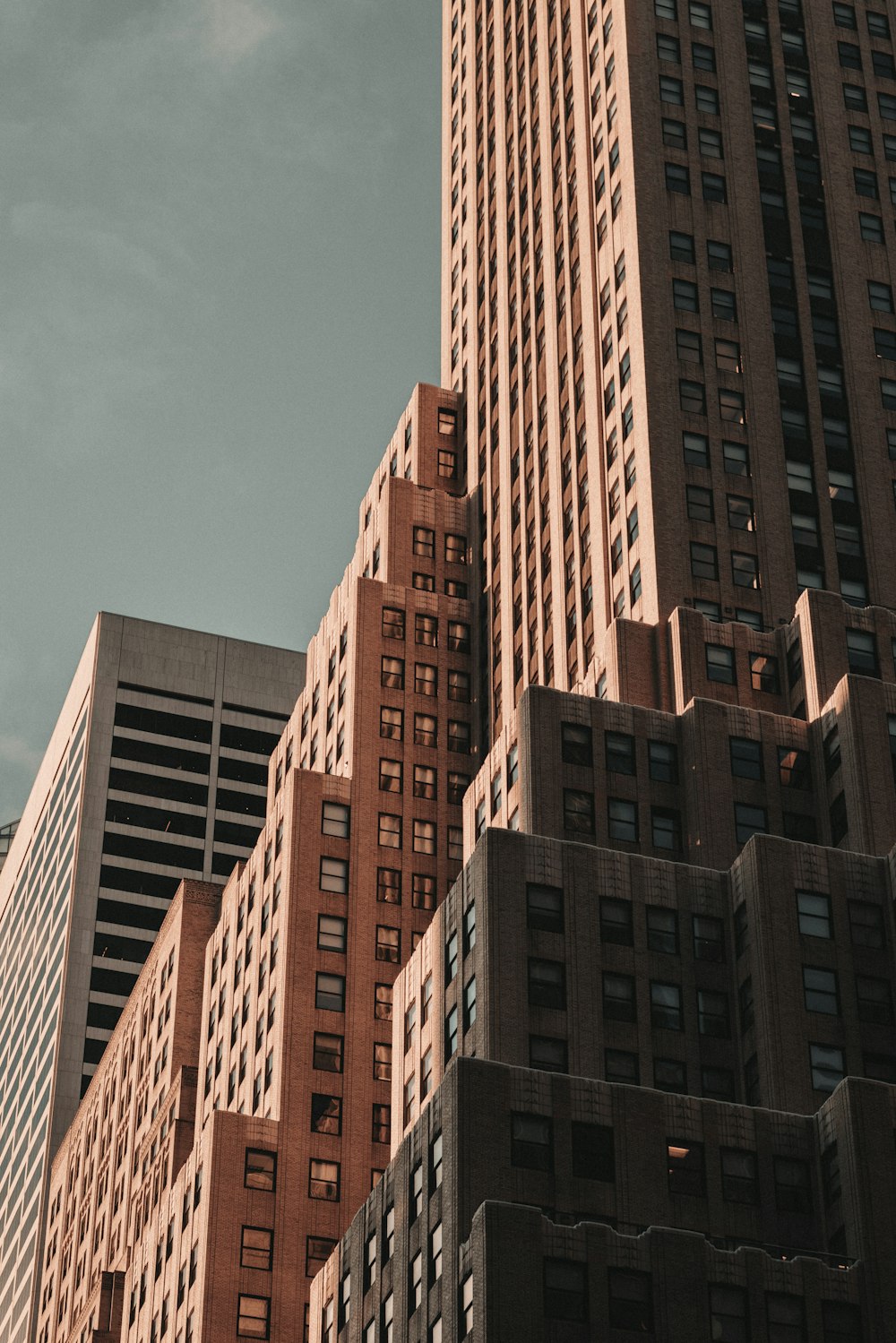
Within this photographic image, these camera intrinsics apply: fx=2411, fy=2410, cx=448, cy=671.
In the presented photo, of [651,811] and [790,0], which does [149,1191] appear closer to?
[651,811]

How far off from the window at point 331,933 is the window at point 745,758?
3035cm

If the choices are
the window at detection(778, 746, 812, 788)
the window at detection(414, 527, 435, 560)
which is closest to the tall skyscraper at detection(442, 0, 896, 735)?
the window at detection(414, 527, 435, 560)

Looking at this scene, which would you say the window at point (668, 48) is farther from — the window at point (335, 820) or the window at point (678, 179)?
the window at point (335, 820)

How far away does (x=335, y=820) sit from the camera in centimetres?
13875

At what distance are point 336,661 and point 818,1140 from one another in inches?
2646

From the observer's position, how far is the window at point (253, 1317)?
118750 millimetres

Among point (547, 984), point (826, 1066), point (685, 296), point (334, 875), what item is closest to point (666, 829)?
point (547, 984)

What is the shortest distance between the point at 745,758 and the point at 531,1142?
2812 centimetres

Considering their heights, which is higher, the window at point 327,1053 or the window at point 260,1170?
the window at point 327,1053

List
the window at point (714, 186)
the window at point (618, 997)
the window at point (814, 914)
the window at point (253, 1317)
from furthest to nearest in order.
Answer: the window at point (714, 186) < the window at point (253, 1317) < the window at point (814, 914) < the window at point (618, 997)

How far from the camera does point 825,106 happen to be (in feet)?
475

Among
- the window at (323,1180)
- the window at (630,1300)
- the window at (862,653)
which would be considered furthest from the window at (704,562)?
the window at (630,1300)

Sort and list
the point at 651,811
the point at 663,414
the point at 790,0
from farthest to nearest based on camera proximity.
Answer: the point at 790,0
the point at 663,414
the point at 651,811

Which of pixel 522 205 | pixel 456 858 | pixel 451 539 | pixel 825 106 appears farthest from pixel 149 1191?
pixel 825 106
